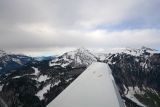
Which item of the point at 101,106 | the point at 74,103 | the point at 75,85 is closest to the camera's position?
the point at 101,106

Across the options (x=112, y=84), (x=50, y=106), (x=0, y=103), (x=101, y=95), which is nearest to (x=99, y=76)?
(x=112, y=84)

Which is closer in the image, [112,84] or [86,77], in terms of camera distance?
[112,84]

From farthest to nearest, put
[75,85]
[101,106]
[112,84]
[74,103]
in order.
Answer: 1. [75,85]
2. [112,84]
3. [74,103]
4. [101,106]

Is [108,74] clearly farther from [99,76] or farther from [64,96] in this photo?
[64,96]

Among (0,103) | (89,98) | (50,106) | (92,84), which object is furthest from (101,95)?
(0,103)

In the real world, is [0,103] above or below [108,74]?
below

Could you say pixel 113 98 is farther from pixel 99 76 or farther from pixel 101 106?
pixel 99 76
